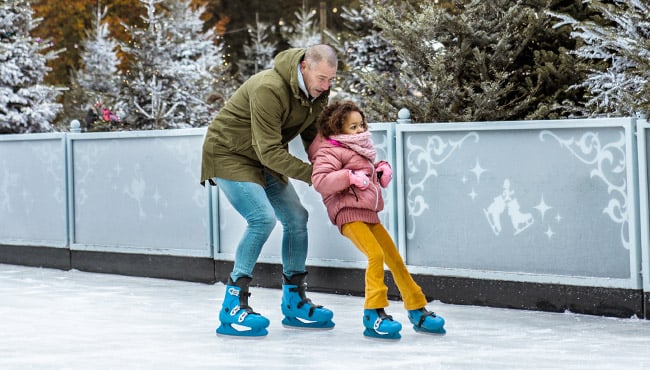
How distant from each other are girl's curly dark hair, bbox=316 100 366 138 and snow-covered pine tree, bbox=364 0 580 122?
343 cm

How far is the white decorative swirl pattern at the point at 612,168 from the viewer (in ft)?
24.6

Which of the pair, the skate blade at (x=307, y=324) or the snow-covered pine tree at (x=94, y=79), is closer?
the skate blade at (x=307, y=324)

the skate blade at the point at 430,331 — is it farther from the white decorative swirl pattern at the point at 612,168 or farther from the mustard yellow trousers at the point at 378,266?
the white decorative swirl pattern at the point at 612,168

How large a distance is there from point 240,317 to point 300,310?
1.66 ft

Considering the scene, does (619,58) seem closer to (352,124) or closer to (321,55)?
(352,124)

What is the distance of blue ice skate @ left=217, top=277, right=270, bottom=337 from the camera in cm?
692

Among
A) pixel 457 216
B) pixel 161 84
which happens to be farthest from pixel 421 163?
pixel 161 84

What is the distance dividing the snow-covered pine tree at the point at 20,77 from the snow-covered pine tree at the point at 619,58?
11518mm

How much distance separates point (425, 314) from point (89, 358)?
6.47ft

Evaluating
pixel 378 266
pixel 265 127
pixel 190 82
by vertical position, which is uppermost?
pixel 190 82

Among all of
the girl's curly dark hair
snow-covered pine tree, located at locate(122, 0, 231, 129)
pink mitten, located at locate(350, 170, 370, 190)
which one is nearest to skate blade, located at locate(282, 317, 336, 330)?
pink mitten, located at locate(350, 170, 370, 190)

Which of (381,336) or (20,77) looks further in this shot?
(20,77)

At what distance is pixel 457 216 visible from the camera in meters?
8.35

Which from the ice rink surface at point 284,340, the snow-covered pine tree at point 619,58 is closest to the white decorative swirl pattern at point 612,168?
the snow-covered pine tree at point 619,58
